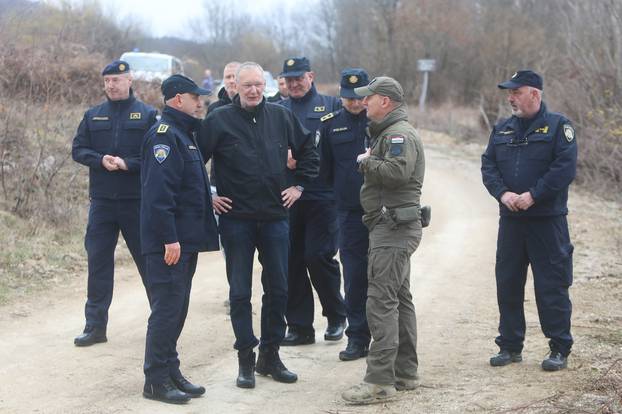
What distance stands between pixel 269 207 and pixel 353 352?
1477mm

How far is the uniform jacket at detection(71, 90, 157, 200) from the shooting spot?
7.20m

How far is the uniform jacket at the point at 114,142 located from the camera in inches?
284

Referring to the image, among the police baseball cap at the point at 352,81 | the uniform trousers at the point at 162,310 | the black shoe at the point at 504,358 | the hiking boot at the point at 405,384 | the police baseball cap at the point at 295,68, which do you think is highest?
the police baseball cap at the point at 295,68

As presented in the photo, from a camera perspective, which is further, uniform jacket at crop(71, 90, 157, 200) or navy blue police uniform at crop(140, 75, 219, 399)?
uniform jacket at crop(71, 90, 157, 200)

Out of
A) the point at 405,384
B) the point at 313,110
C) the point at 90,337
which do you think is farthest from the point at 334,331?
the point at 90,337

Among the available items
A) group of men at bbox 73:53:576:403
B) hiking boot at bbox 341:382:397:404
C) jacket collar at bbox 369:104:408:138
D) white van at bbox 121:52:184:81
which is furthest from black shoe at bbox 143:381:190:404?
white van at bbox 121:52:184:81

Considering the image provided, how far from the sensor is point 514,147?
21.0 ft

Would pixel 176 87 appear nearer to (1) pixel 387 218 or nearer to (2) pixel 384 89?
(2) pixel 384 89

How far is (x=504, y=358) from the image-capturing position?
6.51 metres

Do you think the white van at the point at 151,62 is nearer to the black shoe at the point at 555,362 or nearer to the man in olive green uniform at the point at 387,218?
the man in olive green uniform at the point at 387,218

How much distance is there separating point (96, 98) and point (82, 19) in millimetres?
1698

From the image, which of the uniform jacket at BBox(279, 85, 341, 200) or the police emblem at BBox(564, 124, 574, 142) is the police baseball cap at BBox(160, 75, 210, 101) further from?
the police emblem at BBox(564, 124, 574, 142)

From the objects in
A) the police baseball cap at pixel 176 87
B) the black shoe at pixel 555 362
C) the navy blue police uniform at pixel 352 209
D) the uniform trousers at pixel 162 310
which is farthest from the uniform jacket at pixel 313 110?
the black shoe at pixel 555 362

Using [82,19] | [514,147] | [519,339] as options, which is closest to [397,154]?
[514,147]
